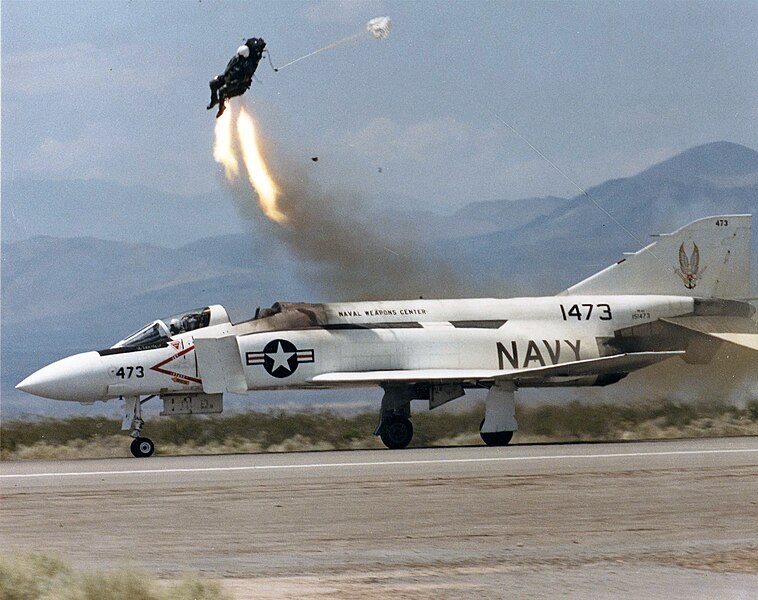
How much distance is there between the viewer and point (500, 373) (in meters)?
23.4

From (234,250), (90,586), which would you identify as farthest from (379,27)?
(234,250)

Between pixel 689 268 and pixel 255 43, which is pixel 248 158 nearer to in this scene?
pixel 255 43

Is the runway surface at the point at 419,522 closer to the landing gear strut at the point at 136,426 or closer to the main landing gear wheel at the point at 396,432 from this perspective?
the landing gear strut at the point at 136,426

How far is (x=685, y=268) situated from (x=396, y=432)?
7409mm

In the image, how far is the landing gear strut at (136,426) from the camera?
22.5m

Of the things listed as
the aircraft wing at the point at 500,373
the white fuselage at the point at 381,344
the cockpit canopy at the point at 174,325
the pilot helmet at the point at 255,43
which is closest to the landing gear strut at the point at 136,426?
the white fuselage at the point at 381,344

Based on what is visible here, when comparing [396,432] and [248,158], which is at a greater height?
[248,158]

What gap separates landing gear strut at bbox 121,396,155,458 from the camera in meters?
22.5

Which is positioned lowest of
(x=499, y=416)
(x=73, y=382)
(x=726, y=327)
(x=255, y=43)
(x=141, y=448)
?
(x=141, y=448)

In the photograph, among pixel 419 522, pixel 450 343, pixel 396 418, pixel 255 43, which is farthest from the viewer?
pixel 450 343

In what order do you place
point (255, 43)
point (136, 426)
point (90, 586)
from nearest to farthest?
point (90, 586), point (255, 43), point (136, 426)

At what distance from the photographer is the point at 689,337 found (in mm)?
25703

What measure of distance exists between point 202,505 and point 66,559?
3605 mm

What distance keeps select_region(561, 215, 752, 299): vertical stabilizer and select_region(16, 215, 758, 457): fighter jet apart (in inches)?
0.8
